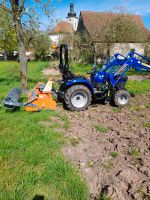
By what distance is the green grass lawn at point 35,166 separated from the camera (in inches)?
157

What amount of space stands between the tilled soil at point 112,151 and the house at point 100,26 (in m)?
18.7

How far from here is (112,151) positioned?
17.7ft

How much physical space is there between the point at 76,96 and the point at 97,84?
946 millimetres

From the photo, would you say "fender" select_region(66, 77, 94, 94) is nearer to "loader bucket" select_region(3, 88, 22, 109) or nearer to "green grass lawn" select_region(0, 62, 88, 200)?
"loader bucket" select_region(3, 88, 22, 109)

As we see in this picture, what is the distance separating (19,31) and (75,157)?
300 inches

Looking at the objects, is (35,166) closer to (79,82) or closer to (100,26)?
(79,82)

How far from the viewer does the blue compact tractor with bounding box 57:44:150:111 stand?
8.27 m

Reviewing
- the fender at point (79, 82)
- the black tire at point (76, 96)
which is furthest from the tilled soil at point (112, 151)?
the fender at point (79, 82)

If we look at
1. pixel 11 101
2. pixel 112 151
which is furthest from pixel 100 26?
pixel 112 151

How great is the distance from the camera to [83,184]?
4.20m

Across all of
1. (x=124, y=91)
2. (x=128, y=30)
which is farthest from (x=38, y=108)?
(x=128, y=30)

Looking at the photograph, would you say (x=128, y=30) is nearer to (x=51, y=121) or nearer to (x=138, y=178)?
(x=51, y=121)

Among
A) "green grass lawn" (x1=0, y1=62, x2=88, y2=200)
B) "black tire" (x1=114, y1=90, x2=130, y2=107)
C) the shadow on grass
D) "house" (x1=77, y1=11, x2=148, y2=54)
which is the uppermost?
"house" (x1=77, y1=11, x2=148, y2=54)

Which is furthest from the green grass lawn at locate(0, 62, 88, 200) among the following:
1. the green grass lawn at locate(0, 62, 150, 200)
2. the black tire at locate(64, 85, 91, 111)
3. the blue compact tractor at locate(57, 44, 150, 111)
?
the blue compact tractor at locate(57, 44, 150, 111)
